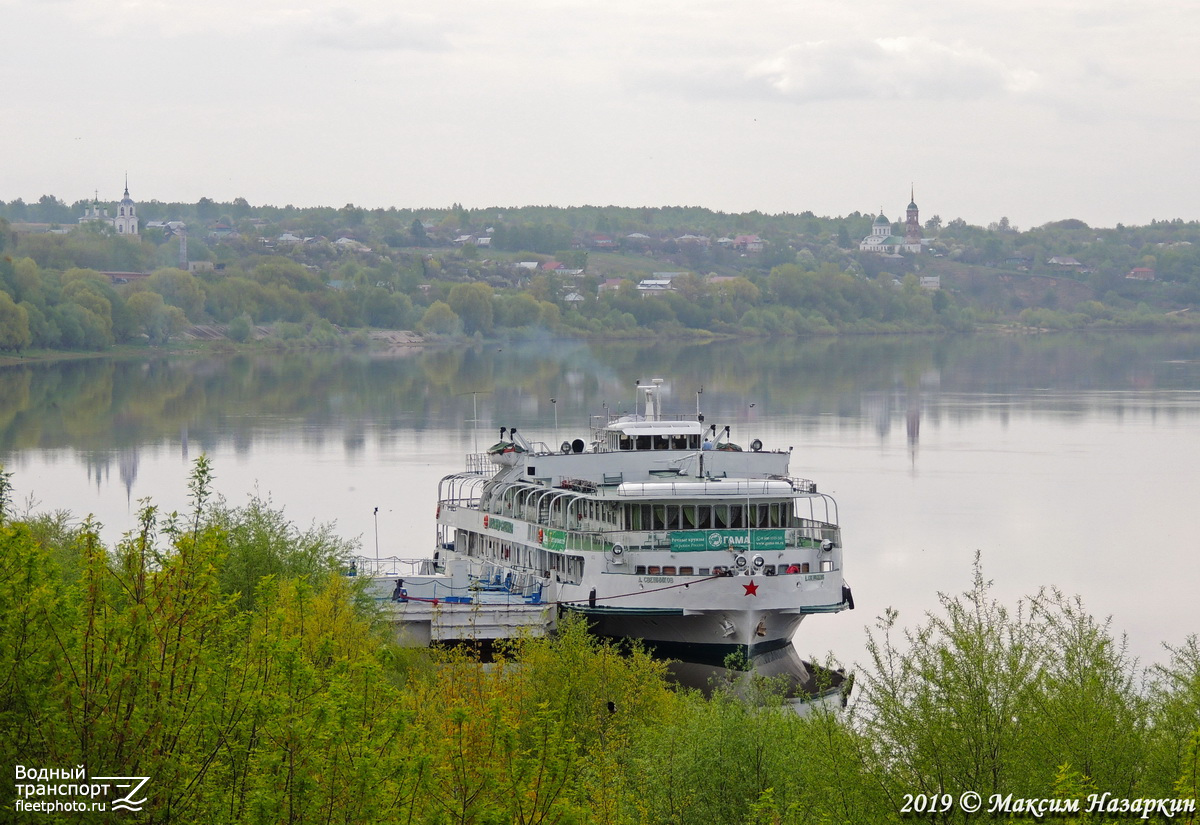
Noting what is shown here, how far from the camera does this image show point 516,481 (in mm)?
38812

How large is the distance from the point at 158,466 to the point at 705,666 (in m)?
44.4

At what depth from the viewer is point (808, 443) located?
79.8 m

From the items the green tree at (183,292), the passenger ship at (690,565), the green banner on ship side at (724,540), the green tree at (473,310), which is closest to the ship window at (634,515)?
the passenger ship at (690,565)

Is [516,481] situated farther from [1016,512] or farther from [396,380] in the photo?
[396,380]

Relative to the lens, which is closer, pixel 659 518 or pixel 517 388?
pixel 659 518

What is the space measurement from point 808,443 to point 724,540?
4650 centimetres

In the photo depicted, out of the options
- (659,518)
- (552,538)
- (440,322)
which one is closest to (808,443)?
(552,538)

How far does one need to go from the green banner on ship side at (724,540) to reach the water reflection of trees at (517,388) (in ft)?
127

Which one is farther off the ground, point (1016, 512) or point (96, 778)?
point (96, 778)

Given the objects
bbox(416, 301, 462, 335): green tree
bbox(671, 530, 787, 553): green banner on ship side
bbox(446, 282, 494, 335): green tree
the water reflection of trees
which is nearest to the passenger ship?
bbox(671, 530, 787, 553): green banner on ship side

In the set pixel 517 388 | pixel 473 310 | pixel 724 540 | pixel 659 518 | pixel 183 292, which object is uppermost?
pixel 659 518

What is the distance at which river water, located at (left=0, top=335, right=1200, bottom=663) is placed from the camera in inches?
1955

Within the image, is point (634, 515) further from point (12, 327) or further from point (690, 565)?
point (12, 327)

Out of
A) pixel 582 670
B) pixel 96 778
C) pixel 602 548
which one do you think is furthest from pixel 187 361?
pixel 96 778
